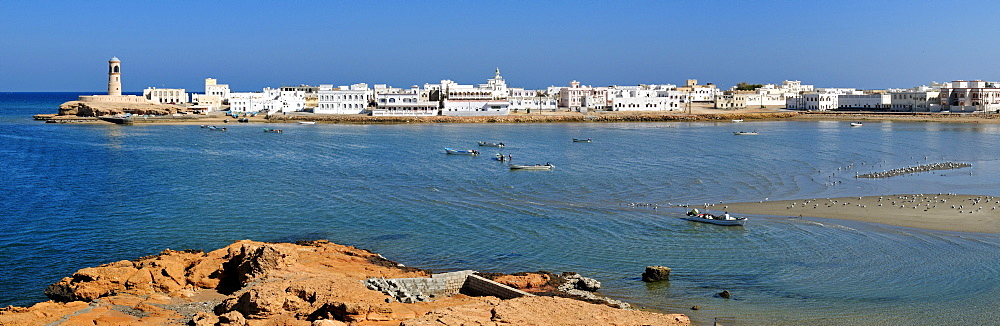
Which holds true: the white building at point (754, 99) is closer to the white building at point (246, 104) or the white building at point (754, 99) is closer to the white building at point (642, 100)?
the white building at point (642, 100)

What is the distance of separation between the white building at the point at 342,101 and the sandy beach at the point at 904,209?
55.0 meters

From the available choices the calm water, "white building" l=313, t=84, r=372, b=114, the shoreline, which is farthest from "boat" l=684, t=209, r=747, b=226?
"white building" l=313, t=84, r=372, b=114

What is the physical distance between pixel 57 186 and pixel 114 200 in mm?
5015

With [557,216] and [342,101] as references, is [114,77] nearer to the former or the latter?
[342,101]

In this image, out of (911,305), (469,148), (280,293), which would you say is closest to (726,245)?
(911,305)

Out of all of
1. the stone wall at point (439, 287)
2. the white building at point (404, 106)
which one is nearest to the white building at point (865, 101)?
the white building at point (404, 106)

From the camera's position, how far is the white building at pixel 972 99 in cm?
7575

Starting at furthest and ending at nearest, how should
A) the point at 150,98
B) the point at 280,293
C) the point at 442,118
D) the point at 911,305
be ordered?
the point at 150,98 < the point at 442,118 < the point at 911,305 < the point at 280,293

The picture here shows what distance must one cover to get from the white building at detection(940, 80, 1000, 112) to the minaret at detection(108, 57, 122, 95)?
7972cm

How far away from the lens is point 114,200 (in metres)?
25.8

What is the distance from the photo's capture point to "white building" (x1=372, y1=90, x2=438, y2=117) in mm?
74062

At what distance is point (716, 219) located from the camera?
21.5 metres

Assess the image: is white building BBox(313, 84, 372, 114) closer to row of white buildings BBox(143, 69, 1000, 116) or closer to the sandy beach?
row of white buildings BBox(143, 69, 1000, 116)

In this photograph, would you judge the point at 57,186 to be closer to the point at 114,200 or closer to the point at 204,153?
the point at 114,200
